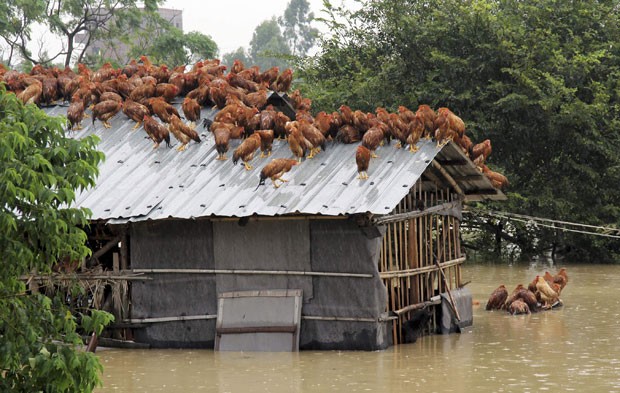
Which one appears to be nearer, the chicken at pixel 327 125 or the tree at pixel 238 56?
the chicken at pixel 327 125

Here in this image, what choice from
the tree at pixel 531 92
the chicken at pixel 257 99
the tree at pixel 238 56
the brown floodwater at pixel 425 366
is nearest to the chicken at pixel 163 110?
the chicken at pixel 257 99

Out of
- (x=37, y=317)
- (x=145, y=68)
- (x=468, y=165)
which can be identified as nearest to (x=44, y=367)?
(x=37, y=317)

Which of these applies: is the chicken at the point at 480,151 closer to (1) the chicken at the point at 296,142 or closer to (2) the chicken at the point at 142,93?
(1) the chicken at the point at 296,142

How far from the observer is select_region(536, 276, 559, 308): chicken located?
1752 cm

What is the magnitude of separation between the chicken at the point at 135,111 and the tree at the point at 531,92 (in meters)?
10.8

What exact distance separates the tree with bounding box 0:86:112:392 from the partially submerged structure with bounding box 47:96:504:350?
5.49 meters

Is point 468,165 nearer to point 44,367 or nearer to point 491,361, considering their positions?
point 491,361

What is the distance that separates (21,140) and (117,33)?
28126 mm

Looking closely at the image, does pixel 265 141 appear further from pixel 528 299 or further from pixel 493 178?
pixel 528 299

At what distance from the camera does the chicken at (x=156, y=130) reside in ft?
50.5

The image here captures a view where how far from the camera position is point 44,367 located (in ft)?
23.9

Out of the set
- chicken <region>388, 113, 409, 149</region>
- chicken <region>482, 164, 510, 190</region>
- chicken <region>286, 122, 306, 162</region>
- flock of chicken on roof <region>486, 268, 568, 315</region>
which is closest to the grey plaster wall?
chicken <region>286, 122, 306, 162</region>

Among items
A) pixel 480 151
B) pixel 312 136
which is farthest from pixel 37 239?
pixel 480 151

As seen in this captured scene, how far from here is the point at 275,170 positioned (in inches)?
547
